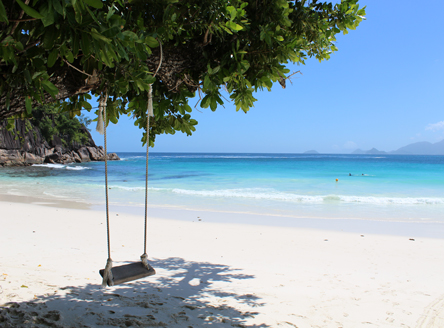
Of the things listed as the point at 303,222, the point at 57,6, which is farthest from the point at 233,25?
the point at 303,222

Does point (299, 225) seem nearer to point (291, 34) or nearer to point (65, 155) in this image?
point (291, 34)

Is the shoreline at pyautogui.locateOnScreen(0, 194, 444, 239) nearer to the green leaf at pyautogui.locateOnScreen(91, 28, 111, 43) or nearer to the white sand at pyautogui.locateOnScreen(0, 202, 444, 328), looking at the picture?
the white sand at pyautogui.locateOnScreen(0, 202, 444, 328)

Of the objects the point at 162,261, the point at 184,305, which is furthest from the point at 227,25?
the point at 162,261

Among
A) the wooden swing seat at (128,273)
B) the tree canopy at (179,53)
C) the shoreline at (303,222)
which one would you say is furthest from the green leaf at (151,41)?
the shoreline at (303,222)

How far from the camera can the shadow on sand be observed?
248cm

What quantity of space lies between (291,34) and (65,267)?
3920 millimetres

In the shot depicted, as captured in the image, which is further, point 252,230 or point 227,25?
point 252,230

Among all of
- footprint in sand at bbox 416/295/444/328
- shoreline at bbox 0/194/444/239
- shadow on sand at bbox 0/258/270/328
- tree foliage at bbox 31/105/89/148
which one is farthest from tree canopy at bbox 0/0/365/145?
tree foliage at bbox 31/105/89/148

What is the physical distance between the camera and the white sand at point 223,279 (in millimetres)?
2771

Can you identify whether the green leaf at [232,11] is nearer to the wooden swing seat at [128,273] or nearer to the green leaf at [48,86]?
the green leaf at [48,86]

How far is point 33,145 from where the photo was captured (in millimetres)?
33469

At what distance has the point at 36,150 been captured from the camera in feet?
111

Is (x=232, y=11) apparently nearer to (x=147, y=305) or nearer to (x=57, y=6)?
(x=57, y=6)

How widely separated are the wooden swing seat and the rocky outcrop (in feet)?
86.2
